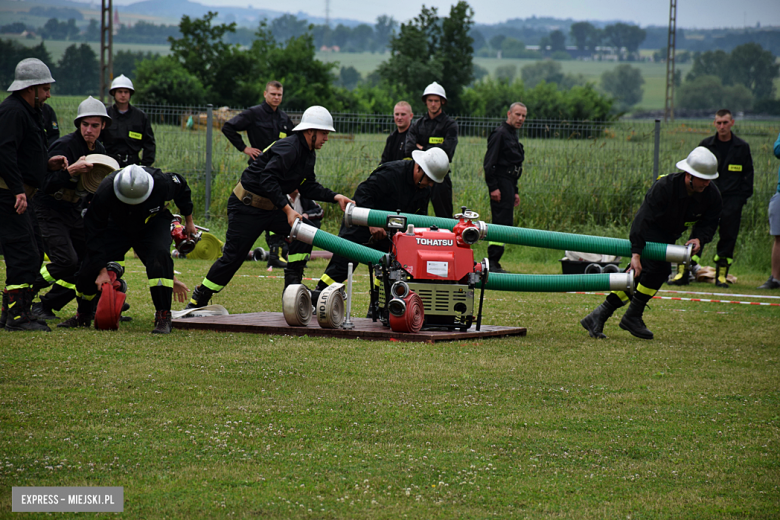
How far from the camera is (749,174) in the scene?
38.2 feet

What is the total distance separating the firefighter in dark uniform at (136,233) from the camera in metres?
6.73

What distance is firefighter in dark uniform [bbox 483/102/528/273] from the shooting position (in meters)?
12.0

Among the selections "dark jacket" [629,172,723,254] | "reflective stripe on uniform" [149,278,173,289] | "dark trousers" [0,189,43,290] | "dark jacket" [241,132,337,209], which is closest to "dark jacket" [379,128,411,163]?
"dark jacket" [241,132,337,209]

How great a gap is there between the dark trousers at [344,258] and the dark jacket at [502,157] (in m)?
4.25

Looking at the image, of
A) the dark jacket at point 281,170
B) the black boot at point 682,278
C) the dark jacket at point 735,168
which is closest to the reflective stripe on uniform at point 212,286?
the dark jacket at point 281,170

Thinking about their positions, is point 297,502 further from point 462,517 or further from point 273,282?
point 273,282

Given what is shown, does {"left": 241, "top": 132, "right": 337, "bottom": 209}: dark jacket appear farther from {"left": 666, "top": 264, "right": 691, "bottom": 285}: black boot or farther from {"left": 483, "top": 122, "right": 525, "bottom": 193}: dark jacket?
{"left": 666, "top": 264, "right": 691, "bottom": 285}: black boot

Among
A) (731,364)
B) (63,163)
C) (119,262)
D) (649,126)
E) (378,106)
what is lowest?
(731,364)

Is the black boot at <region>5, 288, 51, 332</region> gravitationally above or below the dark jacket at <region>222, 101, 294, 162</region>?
below

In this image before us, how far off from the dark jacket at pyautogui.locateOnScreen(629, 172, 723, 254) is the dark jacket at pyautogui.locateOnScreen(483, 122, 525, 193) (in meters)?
4.54

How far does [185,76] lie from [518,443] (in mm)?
46406

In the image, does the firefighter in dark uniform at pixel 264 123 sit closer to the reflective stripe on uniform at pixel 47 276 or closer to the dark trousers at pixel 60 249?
the dark trousers at pixel 60 249

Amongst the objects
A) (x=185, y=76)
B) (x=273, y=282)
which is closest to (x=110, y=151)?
(x=273, y=282)

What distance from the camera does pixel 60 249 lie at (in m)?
7.18
